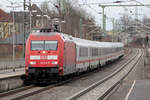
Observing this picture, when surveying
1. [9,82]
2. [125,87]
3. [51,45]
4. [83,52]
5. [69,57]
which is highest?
[51,45]

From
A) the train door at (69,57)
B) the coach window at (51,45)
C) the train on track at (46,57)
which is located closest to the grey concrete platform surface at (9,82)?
the train on track at (46,57)

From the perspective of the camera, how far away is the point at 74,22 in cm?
6738

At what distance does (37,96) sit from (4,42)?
52139mm

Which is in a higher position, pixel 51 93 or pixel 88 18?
pixel 88 18

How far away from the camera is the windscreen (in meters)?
18.5

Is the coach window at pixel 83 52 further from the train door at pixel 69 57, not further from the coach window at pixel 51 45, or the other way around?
the coach window at pixel 51 45

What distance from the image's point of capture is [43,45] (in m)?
18.6

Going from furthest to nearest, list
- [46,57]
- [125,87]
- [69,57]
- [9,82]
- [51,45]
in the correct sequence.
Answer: [69,57] < [125,87] < [51,45] < [46,57] < [9,82]

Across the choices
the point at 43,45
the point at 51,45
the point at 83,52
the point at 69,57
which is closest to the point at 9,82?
the point at 43,45

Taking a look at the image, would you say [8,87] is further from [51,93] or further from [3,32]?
[3,32]

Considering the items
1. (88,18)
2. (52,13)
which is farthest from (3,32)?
(88,18)

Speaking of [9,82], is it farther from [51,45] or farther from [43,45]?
[51,45]

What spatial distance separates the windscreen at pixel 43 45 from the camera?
18453mm

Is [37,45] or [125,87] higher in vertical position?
[37,45]
